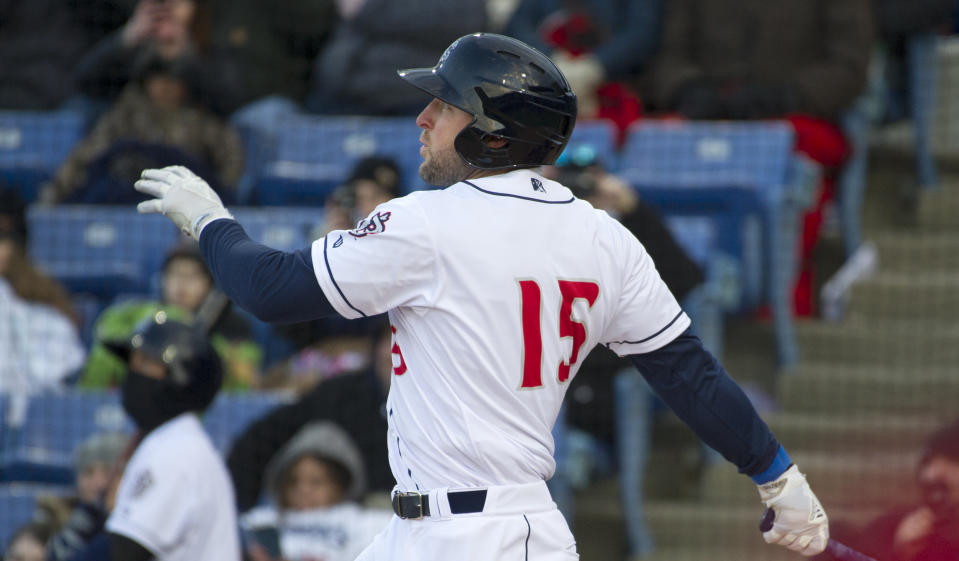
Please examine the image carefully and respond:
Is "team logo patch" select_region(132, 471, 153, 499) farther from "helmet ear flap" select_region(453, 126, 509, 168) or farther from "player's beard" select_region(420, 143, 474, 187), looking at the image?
"helmet ear flap" select_region(453, 126, 509, 168)

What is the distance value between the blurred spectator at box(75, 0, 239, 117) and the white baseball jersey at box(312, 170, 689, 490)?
4369 millimetres

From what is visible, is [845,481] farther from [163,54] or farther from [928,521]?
[163,54]

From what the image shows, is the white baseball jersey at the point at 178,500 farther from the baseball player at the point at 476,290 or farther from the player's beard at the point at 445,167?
the player's beard at the point at 445,167

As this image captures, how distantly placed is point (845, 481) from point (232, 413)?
2216mm

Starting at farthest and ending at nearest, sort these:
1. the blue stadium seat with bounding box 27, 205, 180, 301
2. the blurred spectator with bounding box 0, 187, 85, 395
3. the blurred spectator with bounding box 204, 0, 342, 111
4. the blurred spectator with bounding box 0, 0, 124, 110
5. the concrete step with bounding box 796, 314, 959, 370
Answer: the blurred spectator with bounding box 0, 0, 124, 110, the blurred spectator with bounding box 204, 0, 342, 111, the blue stadium seat with bounding box 27, 205, 180, 301, the blurred spectator with bounding box 0, 187, 85, 395, the concrete step with bounding box 796, 314, 959, 370

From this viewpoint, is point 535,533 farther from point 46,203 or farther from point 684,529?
point 46,203

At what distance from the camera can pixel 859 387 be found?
5605mm

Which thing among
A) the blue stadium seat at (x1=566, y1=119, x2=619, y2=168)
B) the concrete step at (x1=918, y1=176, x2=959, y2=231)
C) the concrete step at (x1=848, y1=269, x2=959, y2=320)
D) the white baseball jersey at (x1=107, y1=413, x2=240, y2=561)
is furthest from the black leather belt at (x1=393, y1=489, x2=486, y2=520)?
the concrete step at (x1=918, y1=176, x2=959, y2=231)

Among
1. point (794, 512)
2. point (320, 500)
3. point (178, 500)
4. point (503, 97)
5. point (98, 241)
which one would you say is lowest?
point (320, 500)

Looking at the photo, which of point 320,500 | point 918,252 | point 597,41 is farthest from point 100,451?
point 918,252

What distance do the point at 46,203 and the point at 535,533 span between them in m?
4.73

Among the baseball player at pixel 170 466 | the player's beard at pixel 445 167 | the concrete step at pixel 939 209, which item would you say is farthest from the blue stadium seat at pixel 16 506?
the concrete step at pixel 939 209

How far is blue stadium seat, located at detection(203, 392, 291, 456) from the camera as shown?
17.2 ft

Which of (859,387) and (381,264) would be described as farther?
(859,387)
